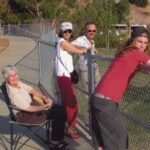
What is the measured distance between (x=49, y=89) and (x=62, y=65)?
13.0 feet

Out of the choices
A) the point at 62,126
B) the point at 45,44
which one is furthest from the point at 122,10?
the point at 62,126

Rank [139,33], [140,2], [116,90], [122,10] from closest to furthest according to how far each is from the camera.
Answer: [139,33]
[116,90]
[122,10]
[140,2]

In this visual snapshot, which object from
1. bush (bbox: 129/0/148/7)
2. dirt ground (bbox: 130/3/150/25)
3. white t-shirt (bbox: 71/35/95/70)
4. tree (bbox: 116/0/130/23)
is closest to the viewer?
white t-shirt (bbox: 71/35/95/70)

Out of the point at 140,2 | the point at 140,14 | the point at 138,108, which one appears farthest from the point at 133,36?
the point at 140,2

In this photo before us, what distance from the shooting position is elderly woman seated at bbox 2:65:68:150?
24.8 ft

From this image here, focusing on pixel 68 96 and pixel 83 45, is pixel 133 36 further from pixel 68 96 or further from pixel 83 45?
pixel 83 45

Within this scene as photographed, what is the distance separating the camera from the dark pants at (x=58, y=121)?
7609mm

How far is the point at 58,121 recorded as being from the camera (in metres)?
7.65

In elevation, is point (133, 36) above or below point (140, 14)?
above

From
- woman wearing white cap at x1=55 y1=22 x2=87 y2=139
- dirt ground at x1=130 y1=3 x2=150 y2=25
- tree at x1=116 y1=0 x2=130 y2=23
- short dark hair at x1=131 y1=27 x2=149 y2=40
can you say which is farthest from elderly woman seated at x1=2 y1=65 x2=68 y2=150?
dirt ground at x1=130 y1=3 x2=150 y2=25

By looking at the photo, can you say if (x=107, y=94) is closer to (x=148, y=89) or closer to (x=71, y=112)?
(x=148, y=89)

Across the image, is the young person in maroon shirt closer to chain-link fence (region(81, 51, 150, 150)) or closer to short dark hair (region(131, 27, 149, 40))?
short dark hair (region(131, 27, 149, 40))

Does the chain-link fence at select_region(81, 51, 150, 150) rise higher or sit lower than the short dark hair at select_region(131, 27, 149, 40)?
lower

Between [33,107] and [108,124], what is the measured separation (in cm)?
214
